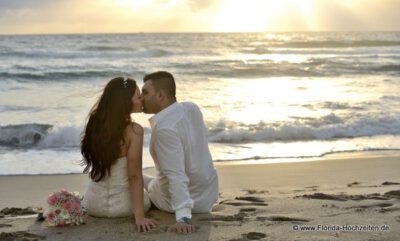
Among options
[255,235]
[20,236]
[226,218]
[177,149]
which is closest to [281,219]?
[226,218]

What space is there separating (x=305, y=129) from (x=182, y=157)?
23.3 feet

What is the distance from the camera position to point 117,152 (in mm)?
4113

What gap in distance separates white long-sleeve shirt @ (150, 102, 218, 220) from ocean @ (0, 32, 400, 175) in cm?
368

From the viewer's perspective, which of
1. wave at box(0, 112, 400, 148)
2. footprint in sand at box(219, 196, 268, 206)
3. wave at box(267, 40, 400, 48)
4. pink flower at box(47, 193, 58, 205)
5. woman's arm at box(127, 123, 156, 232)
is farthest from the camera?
wave at box(267, 40, 400, 48)

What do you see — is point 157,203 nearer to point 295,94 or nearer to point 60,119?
point 60,119

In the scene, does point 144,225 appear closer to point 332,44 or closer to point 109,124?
point 109,124

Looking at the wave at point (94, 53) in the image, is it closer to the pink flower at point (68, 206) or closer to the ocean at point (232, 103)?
the ocean at point (232, 103)

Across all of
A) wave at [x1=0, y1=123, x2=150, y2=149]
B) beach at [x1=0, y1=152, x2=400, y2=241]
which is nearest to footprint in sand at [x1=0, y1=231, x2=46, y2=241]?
beach at [x1=0, y1=152, x2=400, y2=241]

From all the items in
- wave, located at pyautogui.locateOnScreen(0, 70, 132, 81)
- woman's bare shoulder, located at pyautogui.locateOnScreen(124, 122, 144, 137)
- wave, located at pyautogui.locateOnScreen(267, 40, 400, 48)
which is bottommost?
woman's bare shoulder, located at pyautogui.locateOnScreen(124, 122, 144, 137)

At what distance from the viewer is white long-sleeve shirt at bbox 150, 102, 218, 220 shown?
388 centimetres

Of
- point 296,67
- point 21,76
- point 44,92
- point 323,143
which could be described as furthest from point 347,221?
point 296,67

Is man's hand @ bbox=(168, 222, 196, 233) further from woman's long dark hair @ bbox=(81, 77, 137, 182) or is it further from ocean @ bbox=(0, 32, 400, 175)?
ocean @ bbox=(0, 32, 400, 175)

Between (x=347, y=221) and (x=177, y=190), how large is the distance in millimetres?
1241

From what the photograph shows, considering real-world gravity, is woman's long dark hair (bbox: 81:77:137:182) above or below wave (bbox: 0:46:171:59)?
below
